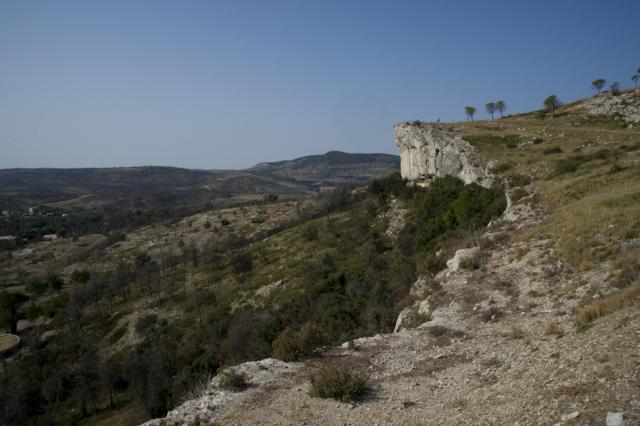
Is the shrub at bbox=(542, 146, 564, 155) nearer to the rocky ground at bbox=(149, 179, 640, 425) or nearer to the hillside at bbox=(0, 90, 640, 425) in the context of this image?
the hillside at bbox=(0, 90, 640, 425)

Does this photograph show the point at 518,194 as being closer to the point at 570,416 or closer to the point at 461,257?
the point at 461,257

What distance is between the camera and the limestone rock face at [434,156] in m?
41.2

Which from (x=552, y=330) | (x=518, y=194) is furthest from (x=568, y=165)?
(x=552, y=330)

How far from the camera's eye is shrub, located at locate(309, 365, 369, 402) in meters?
9.55

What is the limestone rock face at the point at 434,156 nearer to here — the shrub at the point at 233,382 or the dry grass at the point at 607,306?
the dry grass at the point at 607,306

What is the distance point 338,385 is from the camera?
9.60m

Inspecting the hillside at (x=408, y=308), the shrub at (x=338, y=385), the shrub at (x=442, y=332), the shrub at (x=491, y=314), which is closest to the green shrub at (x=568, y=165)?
the hillside at (x=408, y=308)

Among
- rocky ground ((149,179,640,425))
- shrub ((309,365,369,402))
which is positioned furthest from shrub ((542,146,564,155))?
shrub ((309,365,369,402))

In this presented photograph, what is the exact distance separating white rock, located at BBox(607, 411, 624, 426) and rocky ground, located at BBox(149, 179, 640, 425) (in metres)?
0.02

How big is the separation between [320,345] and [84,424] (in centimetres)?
4288

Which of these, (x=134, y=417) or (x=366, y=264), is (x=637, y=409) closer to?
(x=366, y=264)

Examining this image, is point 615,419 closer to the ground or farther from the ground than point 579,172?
closer to the ground

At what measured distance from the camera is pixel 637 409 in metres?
6.03

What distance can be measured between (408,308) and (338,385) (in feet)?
31.6
